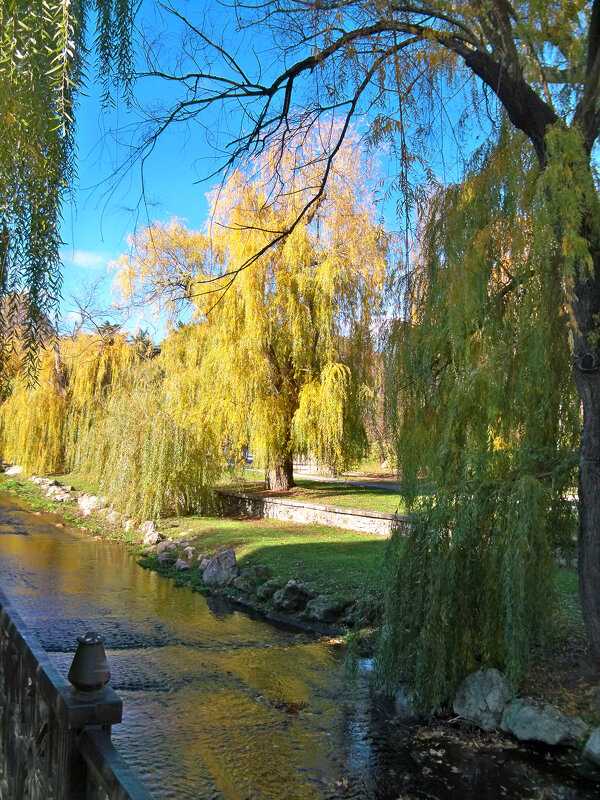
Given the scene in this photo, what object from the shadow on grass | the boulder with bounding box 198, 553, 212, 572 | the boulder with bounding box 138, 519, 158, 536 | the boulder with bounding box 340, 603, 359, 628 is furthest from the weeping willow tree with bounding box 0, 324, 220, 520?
the boulder with bounding box 340, 603, 359, 628

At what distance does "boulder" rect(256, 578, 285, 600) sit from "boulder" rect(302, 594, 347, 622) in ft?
3.00

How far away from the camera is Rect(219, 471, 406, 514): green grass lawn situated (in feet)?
51.3

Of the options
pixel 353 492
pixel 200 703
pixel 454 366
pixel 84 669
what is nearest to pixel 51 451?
pixel 353 492

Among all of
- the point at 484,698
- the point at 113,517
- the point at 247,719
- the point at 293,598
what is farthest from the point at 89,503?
the point at 484,698

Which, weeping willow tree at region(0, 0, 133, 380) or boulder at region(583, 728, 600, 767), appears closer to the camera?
weeping willow tree at region(0, 0, 133, 380)

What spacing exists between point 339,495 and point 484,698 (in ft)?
41.1

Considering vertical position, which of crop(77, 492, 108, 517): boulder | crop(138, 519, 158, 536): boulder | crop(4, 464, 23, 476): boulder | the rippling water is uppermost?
crop(4, 464, 23, 476): boulder

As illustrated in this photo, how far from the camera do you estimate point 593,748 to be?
15.9 ft

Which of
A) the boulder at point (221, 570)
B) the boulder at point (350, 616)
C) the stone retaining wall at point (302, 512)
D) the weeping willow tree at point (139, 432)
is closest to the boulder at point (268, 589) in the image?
the boulder at point (221, 570)

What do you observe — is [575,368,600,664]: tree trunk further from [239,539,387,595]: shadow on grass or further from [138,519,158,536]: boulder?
[138,519,158,536]: boulder

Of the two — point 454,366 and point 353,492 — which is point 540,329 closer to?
point 454,366

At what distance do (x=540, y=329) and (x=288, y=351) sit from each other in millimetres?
11380

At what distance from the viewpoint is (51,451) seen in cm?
2358

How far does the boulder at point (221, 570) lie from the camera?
35.3 feet
